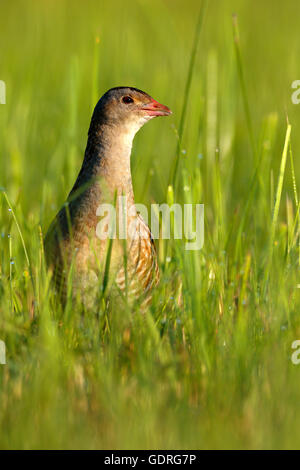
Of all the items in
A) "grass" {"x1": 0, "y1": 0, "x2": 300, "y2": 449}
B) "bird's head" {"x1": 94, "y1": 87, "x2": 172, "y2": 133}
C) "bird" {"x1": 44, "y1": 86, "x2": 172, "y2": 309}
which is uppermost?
"bird's head" {"x1": 94, "y1": 87, "x2": 172, "y2": 133}

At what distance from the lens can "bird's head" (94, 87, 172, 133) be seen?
3699mm

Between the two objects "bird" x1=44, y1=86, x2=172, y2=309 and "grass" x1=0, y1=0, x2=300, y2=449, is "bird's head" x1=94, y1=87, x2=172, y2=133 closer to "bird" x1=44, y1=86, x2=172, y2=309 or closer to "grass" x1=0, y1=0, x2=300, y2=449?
"bird" x1=44, y1=86, x2=172, y2=309

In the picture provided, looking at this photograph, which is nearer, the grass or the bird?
the grass

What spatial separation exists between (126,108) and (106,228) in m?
0.66

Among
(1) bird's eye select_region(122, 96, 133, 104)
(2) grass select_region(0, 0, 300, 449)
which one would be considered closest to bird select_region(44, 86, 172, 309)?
Answer: (1) bird's eye select_region(122, 96, 133, 104)

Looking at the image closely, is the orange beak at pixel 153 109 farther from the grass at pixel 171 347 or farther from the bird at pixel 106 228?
the grass at pixel 171 347

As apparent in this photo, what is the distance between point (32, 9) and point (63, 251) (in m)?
8.23

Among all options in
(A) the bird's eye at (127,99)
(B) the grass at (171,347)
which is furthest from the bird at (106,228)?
(B) the grass at (171,347)

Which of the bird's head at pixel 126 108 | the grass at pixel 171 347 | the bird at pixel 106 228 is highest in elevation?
the bird's head at pixel 126 108

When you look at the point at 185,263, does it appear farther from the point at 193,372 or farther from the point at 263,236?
the point at 263,236

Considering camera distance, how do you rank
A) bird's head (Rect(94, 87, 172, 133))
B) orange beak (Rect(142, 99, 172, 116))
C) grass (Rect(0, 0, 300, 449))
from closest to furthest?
grass (Rect(0, 0, 300, 449)), bird's head (Rect(94, 87, 172, 133)), orange beak (Rect(142, 99, 172, 116))

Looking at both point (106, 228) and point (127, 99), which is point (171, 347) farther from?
point (127, 99)

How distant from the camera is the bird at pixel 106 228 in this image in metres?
3.38
